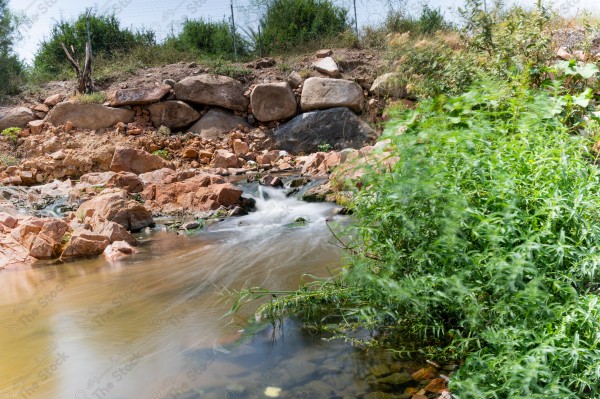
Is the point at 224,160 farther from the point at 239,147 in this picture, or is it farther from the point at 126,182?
the point at 126,182

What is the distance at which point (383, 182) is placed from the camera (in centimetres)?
324

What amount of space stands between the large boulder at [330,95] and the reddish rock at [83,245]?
893 centimetres

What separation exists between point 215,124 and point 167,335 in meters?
11.5

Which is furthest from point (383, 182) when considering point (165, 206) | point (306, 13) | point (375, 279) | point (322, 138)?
point (306, 13)


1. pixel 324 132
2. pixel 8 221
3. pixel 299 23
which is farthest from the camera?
pixel 299 23

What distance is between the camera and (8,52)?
17844mm

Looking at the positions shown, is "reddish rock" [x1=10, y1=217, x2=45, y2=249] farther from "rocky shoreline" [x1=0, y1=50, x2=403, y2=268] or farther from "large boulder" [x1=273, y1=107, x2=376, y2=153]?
"large boulder" [x1=273, y1=107, x2=376, y2=153]

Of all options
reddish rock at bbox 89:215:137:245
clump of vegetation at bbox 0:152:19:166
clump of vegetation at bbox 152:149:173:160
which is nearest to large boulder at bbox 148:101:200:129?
clump of vegetation at bbox 152:149:173:160

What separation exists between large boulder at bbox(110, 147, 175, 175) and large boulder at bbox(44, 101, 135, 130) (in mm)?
3298

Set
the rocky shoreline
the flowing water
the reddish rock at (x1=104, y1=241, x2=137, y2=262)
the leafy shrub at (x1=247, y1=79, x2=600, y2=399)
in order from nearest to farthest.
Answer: the leafy shrub at (x1=247, y1=79, x2=600, y2=399)
the flowing water
the reddish rock at (x1=104, y1=241, x2=137, y2=262)
the rocky shoreline

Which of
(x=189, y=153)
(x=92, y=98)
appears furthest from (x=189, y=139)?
(x=92, y=98)

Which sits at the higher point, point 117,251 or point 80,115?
point 80,115

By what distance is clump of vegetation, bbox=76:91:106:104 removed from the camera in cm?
1410

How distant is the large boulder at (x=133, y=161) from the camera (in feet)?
37.0
